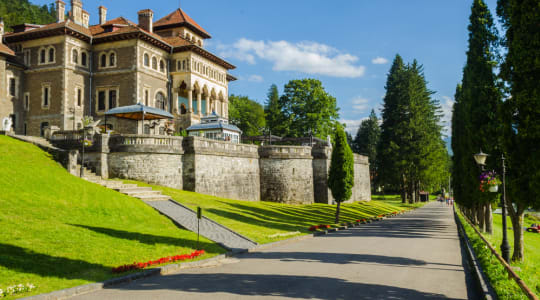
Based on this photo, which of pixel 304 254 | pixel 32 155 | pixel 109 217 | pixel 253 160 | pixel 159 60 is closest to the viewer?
pixel 304 254

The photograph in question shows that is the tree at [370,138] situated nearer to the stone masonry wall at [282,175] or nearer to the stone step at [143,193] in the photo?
the stone masonry wall at [282,175]

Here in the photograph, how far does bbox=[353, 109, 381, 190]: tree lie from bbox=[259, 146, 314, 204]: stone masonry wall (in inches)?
2488

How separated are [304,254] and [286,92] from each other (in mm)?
47948

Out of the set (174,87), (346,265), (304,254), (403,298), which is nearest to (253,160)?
(174,87)

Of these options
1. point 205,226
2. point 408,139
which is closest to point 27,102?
point 205,226

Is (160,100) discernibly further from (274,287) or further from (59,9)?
(274,287)

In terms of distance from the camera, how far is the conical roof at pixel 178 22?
54281mm

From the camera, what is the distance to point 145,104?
148ft

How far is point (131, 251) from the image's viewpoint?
1285 centimetres

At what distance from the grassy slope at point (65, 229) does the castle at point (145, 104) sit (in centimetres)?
726

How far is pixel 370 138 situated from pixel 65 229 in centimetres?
9301

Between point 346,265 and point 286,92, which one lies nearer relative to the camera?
point 346,265

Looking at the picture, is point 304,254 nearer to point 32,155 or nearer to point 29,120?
point 32,155

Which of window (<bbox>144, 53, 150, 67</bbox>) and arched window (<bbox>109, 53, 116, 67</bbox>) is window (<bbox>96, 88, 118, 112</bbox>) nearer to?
arched window (<bbox>109, 53, 116, 67</bbox>)
